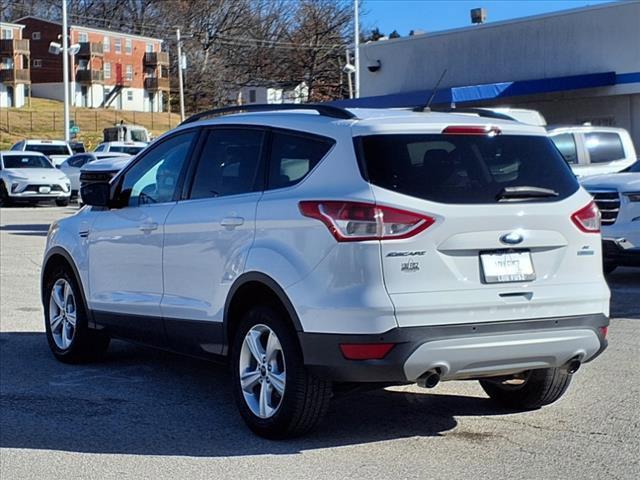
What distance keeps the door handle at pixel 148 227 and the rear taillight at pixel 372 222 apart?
6.56 feet

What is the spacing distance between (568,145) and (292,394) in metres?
11.4

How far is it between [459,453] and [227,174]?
2.30 metres

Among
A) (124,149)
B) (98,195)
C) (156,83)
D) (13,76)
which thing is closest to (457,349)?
(98,195)

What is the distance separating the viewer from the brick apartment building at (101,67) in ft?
281

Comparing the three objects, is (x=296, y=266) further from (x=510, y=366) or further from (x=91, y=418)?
(x=91, y=418)

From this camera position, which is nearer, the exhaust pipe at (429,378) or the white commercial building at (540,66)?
the exhaust pipe at (429,378)

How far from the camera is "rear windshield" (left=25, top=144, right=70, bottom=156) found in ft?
123

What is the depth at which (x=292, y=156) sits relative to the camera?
20.9ft

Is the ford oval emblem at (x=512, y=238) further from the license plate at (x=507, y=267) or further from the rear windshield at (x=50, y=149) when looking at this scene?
the rear windshield at (x=50, y=149)

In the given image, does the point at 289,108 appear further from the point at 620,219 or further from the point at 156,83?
the point at 156,83

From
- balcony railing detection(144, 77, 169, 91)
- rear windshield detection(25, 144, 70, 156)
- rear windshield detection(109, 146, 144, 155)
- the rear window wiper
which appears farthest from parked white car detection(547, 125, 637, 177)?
balcony railing detection(144, 77, 169, 91)

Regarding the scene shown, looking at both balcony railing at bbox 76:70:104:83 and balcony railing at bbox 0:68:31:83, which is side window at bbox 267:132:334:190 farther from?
balcony railing at bbox 76:70:104:83

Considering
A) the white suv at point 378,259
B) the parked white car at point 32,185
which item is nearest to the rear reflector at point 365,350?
the white suv at point 378,259

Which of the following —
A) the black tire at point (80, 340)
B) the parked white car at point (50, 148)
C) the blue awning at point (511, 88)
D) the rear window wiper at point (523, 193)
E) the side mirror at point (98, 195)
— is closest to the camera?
the rear window wiper at point (523, 193)
